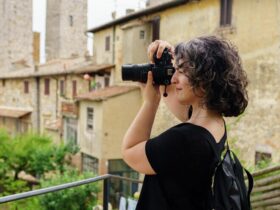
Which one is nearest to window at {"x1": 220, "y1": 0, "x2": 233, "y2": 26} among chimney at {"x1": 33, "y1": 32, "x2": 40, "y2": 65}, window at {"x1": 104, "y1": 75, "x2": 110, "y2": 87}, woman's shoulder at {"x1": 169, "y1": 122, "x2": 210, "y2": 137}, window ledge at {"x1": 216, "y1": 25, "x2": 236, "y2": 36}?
window ledge at {"x1": 216, "y1": 25, "x2": 236, "y2": 36}

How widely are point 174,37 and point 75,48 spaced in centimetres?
2026

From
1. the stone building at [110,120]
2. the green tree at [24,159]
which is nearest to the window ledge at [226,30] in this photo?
the stone building at [110,120]

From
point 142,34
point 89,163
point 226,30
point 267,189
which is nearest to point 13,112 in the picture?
point 89,163

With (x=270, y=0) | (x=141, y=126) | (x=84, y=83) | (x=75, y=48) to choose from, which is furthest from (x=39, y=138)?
(x=75, y=48)

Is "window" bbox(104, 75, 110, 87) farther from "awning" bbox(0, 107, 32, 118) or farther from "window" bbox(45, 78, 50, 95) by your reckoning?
"awning" bbox(0, 107, 32, 118)

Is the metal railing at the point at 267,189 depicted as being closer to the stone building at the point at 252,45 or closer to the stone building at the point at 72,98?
the stone building at the point at 252,45

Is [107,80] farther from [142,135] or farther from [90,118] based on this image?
[142,135]

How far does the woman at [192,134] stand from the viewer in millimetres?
1249

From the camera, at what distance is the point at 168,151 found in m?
1.24

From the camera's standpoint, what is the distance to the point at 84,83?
55.6ft

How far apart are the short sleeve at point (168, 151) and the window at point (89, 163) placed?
41.7 ft

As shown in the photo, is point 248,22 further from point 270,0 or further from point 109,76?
point 109,76

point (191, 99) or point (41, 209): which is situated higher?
point (191, 99)

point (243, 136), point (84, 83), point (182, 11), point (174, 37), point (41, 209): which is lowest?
point (41, 209)
